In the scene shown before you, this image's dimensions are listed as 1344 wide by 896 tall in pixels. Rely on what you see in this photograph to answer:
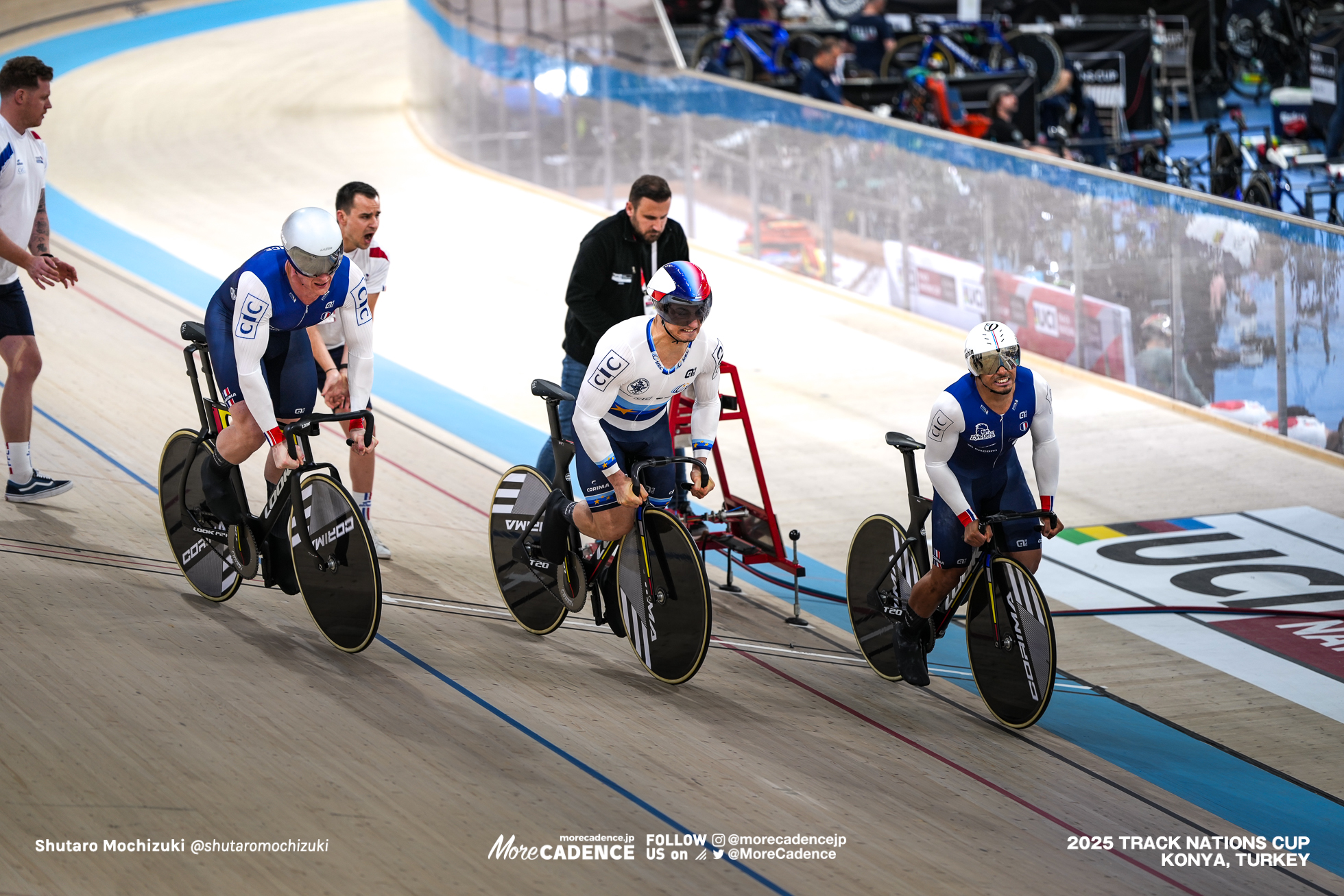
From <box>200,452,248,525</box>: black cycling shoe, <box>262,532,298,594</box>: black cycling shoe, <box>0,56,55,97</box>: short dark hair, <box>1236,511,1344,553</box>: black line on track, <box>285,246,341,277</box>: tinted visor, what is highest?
<box>0,56,55,97</box>: short dark hair

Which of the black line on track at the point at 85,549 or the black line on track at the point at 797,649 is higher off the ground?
the black line on track at the point at 85,549

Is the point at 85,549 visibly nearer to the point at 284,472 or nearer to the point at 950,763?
the point at 284,472

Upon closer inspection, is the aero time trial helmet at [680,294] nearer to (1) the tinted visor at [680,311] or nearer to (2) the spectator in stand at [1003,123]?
(1) the tinted visor at [680,311]

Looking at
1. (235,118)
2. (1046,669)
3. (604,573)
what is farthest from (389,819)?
(235,118)

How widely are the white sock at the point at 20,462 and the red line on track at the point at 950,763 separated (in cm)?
267

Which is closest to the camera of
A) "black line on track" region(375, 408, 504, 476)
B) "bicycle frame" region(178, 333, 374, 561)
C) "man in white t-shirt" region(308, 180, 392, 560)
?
"bicycle frame" region(178, 333, 374, 561)

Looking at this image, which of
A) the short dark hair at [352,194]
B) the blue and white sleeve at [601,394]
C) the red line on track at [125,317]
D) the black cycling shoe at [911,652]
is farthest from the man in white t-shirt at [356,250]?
the red line on track at [125,317]

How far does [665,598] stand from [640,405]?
22.4 inches

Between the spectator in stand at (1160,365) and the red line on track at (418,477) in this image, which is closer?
the red line on track at (418,477)

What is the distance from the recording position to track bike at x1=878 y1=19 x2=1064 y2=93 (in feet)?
47.1

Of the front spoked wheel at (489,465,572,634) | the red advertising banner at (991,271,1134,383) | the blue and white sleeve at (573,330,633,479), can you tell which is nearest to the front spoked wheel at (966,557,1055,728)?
the blue and white sleeve at (573,330,633,479)

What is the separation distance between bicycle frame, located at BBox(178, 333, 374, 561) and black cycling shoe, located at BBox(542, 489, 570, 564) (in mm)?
600

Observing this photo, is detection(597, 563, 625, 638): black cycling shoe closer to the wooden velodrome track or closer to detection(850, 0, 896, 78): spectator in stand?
the wooden velodrome track

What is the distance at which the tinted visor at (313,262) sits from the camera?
156 inches
